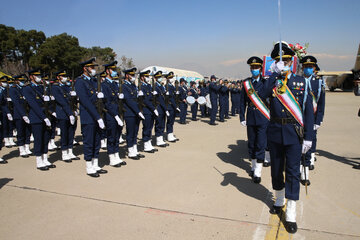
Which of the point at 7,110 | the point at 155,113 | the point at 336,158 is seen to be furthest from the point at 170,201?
the point at 7,110

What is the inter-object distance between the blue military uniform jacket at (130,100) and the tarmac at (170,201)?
1181 mm

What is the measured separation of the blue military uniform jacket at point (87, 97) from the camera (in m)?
4.95

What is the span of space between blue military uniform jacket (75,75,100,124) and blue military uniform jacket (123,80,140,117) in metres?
0.98

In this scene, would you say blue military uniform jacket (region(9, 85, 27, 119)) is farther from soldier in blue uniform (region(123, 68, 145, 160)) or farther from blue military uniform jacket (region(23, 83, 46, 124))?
soldier in blue uniform (region(123, 68, 145, 160))

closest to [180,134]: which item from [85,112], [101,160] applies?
[101,160]

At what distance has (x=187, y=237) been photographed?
2996 millimetres

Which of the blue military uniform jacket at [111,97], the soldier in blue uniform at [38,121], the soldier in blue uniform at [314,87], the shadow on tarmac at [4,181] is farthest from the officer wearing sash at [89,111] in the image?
the soldier in blue uniform at [314,87]

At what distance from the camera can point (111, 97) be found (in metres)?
5.73

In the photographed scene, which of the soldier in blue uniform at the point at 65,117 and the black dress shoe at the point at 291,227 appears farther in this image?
the soldier in blue uniform at the point at 65,117

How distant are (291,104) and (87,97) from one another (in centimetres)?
366

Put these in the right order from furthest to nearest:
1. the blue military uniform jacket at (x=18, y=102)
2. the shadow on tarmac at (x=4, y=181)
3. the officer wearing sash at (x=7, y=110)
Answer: the officer wearing sash at (x=7, y=110)
the blue military uniform jacket at (x=18, y=102)
the shadow on tarmac at (x=4, y=181)

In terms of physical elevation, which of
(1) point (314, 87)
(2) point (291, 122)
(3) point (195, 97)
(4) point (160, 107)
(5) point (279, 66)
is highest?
(5) point (279, 66)

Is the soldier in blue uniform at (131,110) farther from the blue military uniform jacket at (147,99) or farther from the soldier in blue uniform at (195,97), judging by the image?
the soldier in blue uniform at (195,97)

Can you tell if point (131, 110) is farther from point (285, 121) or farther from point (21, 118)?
point (285, 121)
